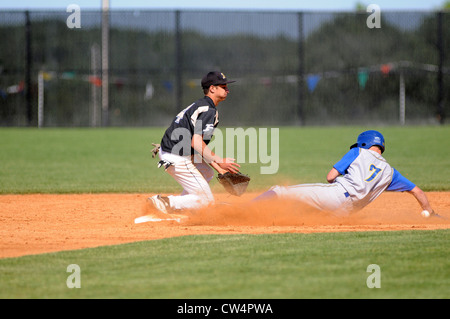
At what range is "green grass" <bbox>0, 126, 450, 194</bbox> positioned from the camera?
12.2 meters

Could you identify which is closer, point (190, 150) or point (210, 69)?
point (190, 150)

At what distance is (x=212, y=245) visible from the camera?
6309mm

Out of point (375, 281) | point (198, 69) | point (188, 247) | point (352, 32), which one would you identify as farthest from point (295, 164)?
point (352, 32)

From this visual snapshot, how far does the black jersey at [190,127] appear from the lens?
7.59m

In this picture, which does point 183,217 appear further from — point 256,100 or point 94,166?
point 256,100

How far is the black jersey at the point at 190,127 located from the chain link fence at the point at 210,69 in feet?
A: 64.0

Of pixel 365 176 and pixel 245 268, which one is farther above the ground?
pixel 365 176

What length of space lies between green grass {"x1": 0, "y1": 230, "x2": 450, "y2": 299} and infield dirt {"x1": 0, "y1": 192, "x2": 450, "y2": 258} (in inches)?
21.1

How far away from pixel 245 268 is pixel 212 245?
3.20 ft

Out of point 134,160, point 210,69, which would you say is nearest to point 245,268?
point 134,160

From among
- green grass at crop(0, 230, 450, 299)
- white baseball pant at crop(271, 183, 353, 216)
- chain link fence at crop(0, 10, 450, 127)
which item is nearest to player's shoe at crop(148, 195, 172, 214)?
green grass at crop(0, 230, 450, 299)

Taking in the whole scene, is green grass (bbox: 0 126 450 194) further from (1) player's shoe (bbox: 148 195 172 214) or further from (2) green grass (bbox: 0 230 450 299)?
(2) green grass (bbox: 0 230 450 299)

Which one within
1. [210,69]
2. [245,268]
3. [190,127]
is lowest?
[245,268]

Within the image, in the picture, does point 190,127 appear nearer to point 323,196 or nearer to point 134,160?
point 323,196
